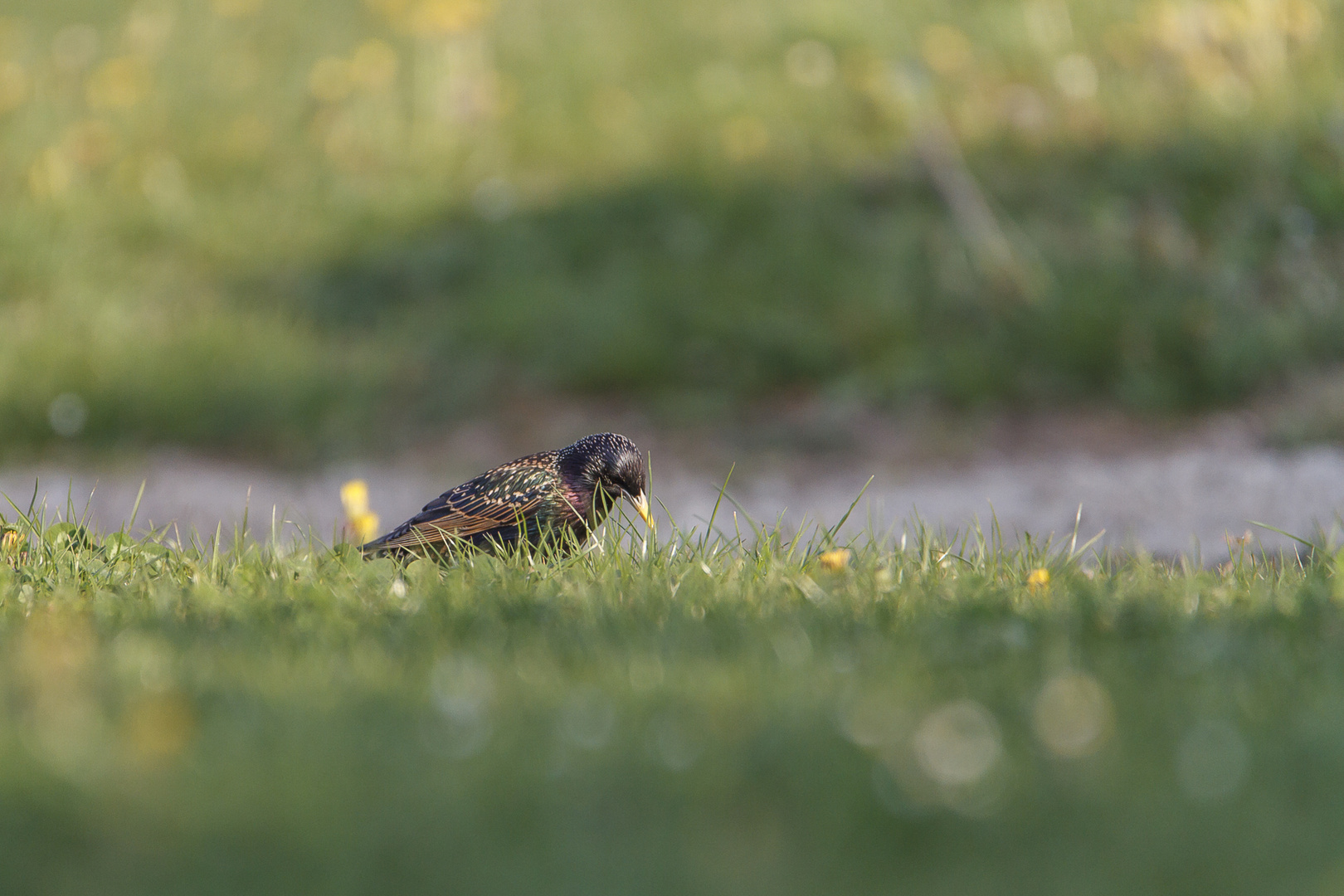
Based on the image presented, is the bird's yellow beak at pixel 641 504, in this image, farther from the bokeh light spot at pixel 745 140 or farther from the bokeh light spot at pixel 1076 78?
the bokeh light spot at pixel 1076 78

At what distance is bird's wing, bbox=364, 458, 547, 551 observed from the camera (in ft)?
13.3

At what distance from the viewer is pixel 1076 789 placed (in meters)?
1.94

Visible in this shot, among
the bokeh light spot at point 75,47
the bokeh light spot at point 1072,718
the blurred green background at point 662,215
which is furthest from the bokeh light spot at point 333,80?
the bokeh light spot at point 1072,718

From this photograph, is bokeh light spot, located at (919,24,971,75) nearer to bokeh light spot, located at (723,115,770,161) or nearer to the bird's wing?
bokeh light spot, located at (723,115,770,161)

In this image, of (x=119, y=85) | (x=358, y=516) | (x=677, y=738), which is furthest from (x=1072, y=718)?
(x=119, y=85)

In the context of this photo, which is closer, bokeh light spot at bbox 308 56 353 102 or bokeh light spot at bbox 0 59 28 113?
bokeh light spot at bbox 0 59 28 113

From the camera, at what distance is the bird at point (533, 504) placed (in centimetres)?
405

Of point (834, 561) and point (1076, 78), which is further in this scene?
point (1076, 78)

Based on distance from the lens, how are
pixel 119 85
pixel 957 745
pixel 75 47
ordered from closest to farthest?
pixel 957 745 < pixel 119 85 < pixel 75 47

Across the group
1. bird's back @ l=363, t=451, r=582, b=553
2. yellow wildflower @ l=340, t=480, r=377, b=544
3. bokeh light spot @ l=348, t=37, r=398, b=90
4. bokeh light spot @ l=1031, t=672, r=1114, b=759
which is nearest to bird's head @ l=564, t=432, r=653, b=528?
bird's back @ l=363, t=451, r=582, b=553

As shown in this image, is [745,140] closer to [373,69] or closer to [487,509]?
[373,69]

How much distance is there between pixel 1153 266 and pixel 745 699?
6.24 metres

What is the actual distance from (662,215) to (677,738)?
23.5 ft

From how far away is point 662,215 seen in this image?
9.00m
